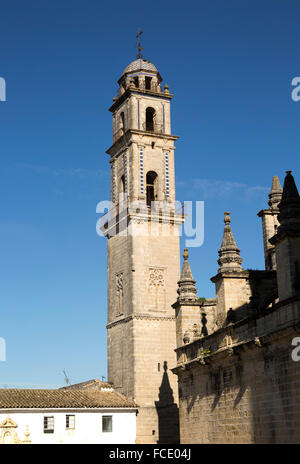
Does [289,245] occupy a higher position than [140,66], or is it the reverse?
[140,66]

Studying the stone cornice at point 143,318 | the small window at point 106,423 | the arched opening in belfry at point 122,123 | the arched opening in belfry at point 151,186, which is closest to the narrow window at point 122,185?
the arched opening in belfry at point 151,186

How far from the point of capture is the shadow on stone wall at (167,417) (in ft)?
124

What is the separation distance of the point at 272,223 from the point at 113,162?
17719 mm

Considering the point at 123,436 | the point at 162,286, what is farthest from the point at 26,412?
the point at 162,286

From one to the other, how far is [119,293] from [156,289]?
8.71 feet

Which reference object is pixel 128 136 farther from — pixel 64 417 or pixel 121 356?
pixel 64 417

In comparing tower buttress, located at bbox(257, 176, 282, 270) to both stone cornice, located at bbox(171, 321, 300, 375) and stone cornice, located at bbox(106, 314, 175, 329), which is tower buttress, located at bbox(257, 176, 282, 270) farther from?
stone cornice, located at bbox(106, 314, 175, 329)

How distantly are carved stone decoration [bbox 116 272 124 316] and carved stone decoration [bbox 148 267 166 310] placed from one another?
2015 mm

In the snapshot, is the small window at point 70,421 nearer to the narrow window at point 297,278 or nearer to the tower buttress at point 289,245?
the tower buttress at point 289,245

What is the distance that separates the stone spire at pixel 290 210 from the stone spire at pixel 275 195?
403 inches

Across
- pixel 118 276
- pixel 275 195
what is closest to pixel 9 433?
pixel 118 276

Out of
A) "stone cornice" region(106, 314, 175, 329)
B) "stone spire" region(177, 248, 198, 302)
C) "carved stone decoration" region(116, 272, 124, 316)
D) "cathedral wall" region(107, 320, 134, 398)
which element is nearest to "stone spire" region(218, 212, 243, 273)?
"stone spire" region(177, 248, 198, 302)

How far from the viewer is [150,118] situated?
148 ft

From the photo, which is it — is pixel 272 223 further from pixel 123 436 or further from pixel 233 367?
pixel 123 436
